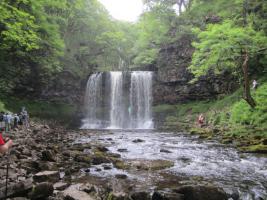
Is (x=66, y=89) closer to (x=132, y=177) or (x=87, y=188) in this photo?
(x=132, y=177)

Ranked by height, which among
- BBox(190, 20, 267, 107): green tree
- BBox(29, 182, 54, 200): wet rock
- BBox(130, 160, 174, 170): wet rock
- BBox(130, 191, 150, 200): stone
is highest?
BBox(190, 20, 267, 107): green tree

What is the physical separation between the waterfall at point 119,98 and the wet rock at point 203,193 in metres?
24.8

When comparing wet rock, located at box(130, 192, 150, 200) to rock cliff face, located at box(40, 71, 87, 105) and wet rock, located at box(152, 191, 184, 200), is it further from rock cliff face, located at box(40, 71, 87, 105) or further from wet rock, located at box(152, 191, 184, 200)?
rock cliff face, located at box(40, 71, 87, 105)

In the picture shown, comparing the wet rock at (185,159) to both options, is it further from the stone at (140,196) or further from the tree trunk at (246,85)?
the tree trunk at (246,85)

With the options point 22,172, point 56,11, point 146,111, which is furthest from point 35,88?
point 22,172

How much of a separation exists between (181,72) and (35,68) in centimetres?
1646

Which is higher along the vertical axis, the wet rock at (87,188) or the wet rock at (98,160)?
the wet rock at (87,188)

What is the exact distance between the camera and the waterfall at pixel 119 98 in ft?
102

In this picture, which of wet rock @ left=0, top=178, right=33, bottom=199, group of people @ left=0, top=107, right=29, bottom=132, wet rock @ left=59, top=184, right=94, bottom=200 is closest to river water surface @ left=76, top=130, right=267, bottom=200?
wet rock @ left=59, top=184, right=94, bottom=200

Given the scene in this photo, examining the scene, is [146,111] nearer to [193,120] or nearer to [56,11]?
[193,120]

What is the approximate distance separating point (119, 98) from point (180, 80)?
8.19 meters

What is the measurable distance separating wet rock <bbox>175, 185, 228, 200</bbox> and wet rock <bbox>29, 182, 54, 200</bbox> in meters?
2.69

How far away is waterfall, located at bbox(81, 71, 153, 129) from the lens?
31.0 m

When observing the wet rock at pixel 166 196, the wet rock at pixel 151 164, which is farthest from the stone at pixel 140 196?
the wet rock at pixel 151 164
